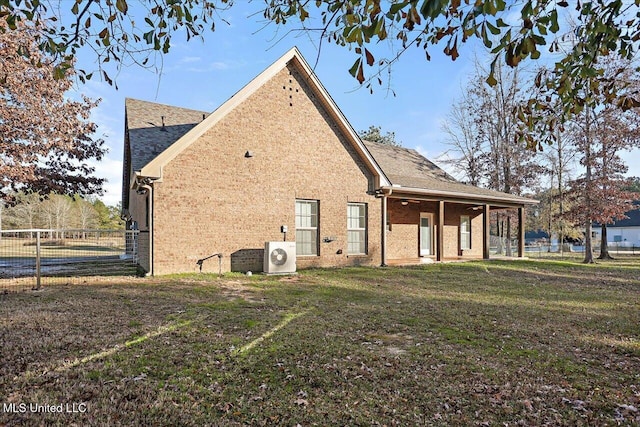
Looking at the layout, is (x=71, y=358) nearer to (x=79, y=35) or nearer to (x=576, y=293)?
(x=79, y=35)

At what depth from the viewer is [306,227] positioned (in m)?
12.7

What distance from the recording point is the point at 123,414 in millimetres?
2889

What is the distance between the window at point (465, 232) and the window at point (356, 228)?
7645 millimetres

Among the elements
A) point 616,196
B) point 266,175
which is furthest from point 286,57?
point 616,196

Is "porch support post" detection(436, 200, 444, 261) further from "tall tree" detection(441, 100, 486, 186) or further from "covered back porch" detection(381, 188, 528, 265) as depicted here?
"tall tree" detection(441, 100, 486, 186)

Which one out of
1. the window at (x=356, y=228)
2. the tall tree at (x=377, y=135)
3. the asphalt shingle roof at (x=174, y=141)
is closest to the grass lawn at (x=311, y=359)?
the asphalt shingle roof at (x=174, y=141)

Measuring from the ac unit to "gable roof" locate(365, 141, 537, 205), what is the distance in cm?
491

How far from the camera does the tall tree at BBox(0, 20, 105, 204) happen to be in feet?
36.0

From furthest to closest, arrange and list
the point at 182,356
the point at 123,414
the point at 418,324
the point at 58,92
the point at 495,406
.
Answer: the point at 58,92 → the point at 418,324 → the point at 182,356 → the point at 495,406 → the point at 123,414

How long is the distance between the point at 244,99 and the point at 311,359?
9.18 m

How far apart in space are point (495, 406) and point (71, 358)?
436 cm

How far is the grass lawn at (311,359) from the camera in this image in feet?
10.0

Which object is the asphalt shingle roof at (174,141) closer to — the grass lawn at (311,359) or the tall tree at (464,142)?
the grass lawn at (311,359)

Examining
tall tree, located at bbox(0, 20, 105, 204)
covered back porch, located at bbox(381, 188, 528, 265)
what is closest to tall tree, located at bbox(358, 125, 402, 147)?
covered back porch, located at bbox(381, 188, 528, 265)
